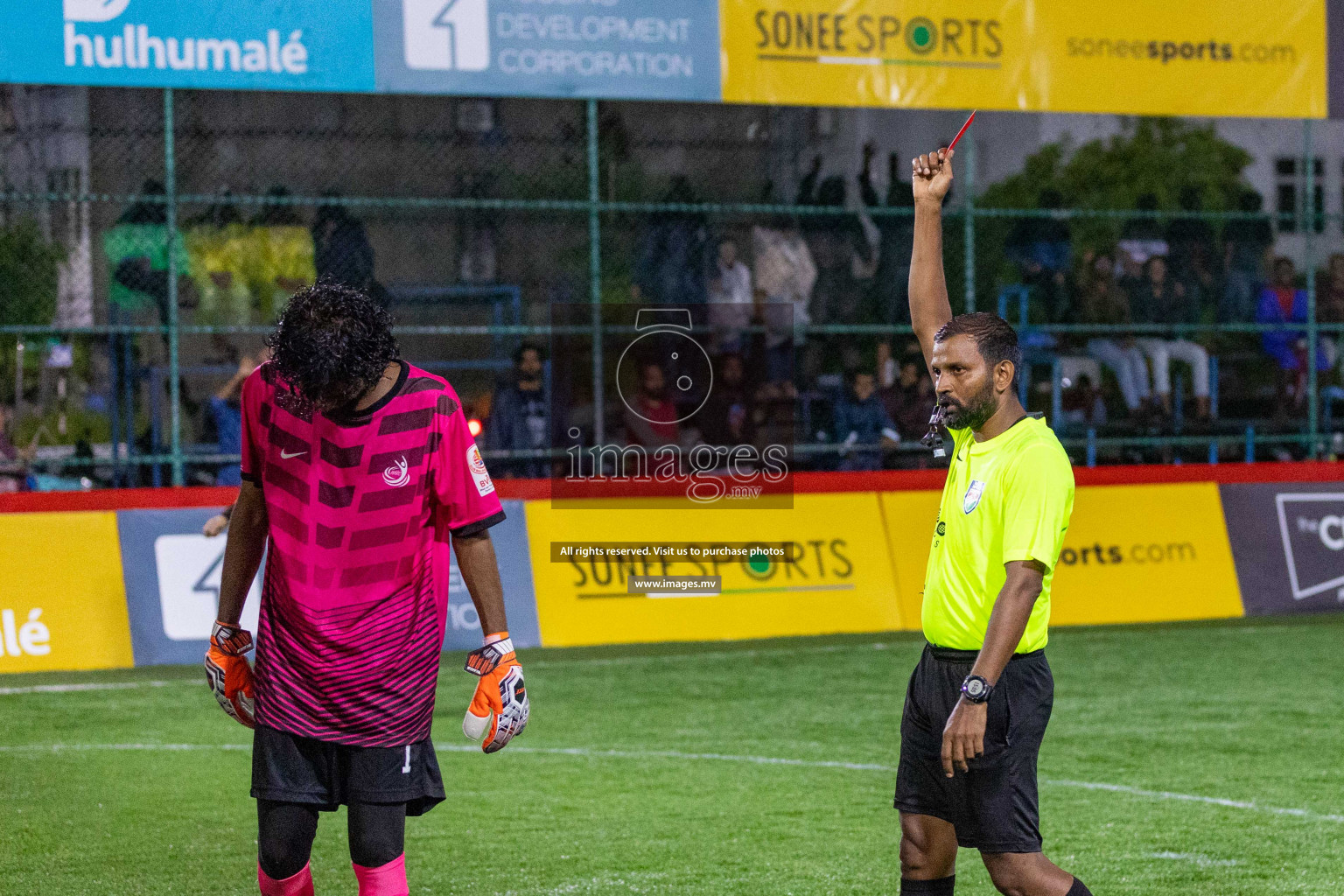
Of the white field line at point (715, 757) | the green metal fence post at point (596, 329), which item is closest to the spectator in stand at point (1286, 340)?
the green metal fence post at point (596, 329)

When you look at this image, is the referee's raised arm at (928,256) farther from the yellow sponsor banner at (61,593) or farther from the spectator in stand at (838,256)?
the spectator in stand at (838,256)

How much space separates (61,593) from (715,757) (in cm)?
494

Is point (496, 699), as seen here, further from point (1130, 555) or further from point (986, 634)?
point (1130, 555)

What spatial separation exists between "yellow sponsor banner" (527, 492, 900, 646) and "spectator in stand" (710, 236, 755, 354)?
99.1 inches

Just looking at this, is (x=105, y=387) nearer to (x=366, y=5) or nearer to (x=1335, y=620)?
(x=366, y=5)

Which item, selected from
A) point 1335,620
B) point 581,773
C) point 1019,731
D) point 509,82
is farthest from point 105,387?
point 1019,731

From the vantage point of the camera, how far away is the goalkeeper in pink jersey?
4398 mm

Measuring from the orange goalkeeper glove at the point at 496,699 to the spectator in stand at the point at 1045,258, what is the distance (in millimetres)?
12864

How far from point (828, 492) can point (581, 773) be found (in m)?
4.97

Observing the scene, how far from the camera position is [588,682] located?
11406 millimetres

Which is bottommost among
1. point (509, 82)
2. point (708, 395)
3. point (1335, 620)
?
point (1335, 620)

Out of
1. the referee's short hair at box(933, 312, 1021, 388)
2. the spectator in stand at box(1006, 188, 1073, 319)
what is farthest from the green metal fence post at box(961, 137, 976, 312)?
the referee's short hair at box(933, 312, 1021, 388)

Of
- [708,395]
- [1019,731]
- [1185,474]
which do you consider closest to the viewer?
[1019,731]

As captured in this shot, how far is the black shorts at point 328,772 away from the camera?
14.7 feet
